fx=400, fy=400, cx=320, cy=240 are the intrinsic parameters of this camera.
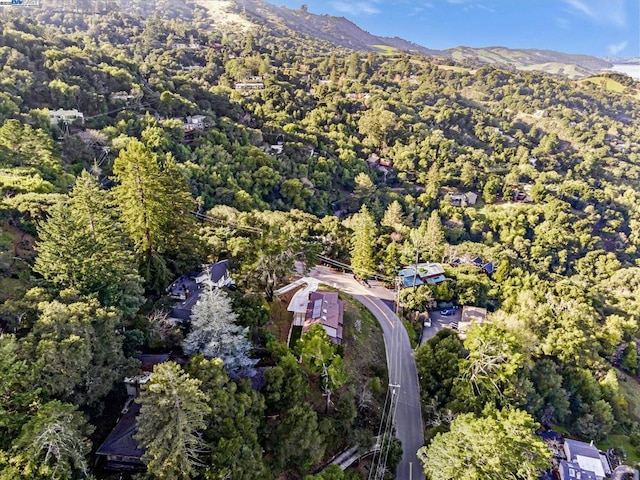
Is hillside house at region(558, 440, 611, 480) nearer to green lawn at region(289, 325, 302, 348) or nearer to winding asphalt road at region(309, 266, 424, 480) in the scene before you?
winding asphalt road at region(309, 266, 424, 480)

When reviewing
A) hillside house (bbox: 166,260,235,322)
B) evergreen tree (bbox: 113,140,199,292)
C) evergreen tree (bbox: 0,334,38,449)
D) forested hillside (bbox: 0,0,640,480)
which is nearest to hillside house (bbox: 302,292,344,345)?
forested hillside (bbox: 0,0,640,480)

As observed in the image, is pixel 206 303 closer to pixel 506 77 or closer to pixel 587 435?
pixel 587 435

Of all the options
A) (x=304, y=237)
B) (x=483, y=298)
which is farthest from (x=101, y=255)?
(x=483, y=298)

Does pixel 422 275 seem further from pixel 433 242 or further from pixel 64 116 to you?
pixel 64 116

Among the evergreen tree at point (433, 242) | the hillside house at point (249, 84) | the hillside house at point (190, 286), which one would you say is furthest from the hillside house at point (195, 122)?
the evergreen tree at point (433, 242)

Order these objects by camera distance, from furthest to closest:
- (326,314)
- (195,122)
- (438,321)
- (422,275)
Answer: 1. (195,122)
2. (422,275)
3. (438,321)
4. (326,314)

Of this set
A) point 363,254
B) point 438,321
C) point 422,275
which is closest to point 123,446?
point 363,254

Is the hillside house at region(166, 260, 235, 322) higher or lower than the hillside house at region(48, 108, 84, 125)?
lower

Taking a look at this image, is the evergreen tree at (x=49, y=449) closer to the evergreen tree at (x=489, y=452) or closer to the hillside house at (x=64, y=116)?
the evergreen tree at (x=489, y=452)
